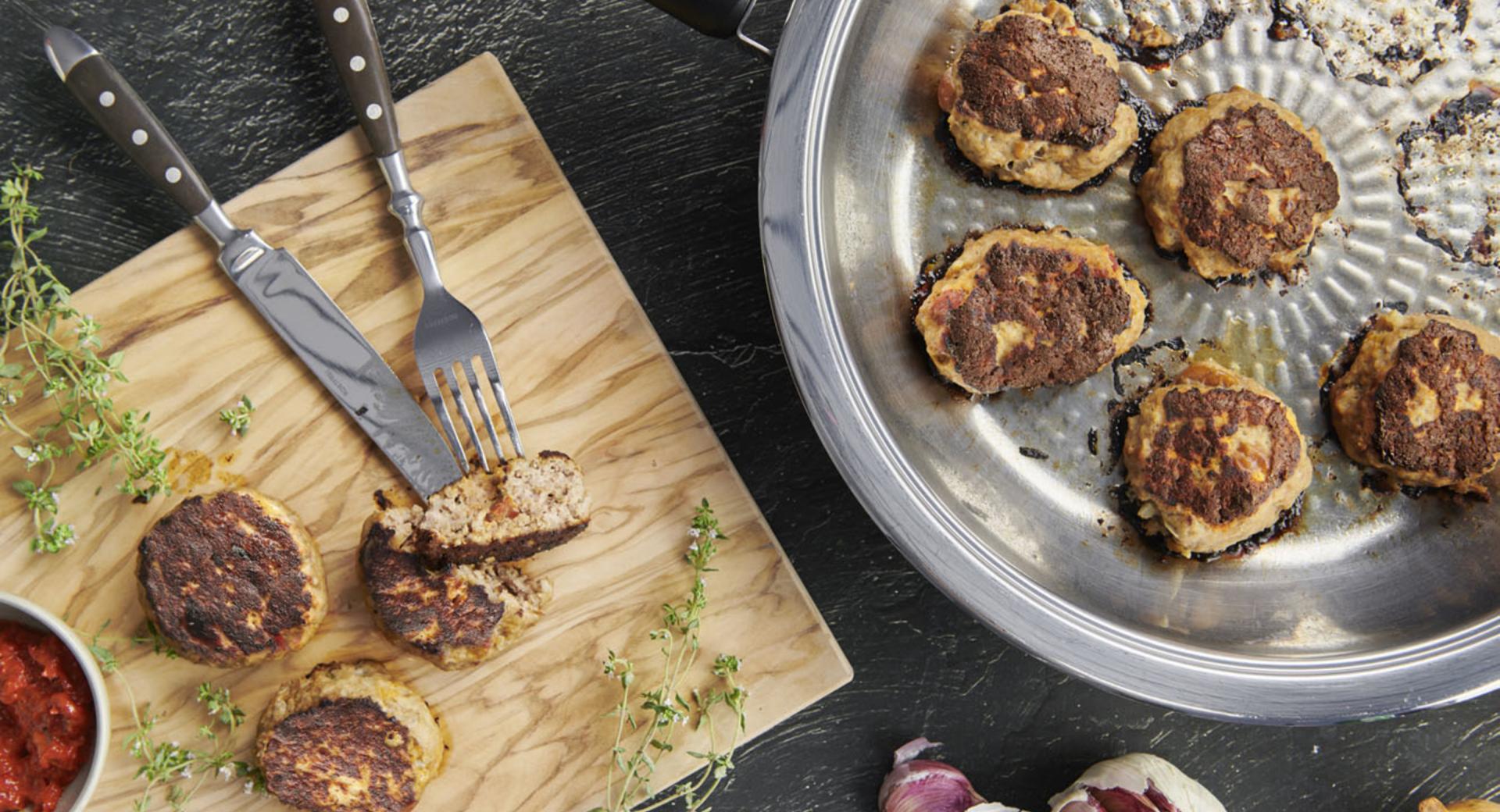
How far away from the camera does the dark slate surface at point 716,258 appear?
2.70 meters

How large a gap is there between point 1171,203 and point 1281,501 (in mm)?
813

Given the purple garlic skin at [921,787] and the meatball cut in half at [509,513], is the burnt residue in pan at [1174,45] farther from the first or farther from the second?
the purple garlic skin at [921,787]

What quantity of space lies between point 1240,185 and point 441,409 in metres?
2.08

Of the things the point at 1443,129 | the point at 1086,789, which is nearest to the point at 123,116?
the point at 1086,789

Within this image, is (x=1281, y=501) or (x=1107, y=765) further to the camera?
(x=1107, y=765)

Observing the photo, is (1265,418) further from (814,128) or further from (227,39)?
(227,39)

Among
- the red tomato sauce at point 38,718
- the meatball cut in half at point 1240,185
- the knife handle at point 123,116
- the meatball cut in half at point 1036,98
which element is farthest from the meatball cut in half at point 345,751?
the meatball cut in half at point 1240,185

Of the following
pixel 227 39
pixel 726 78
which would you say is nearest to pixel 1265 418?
pixel 726 78

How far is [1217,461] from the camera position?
2.53 meters

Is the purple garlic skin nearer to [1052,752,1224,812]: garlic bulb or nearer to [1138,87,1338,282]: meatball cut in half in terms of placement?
[1052,752,1224,812]: garlic bulb

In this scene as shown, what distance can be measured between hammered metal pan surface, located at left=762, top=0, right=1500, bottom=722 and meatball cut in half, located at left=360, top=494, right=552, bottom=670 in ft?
3.58

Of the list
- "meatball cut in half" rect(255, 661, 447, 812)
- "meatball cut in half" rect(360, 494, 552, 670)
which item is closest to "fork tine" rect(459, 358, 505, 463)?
"meatball cut in half" rect(360, 494, 552, 670)

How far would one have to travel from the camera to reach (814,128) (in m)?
2.29

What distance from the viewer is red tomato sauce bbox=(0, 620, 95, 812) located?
88.6 inches
